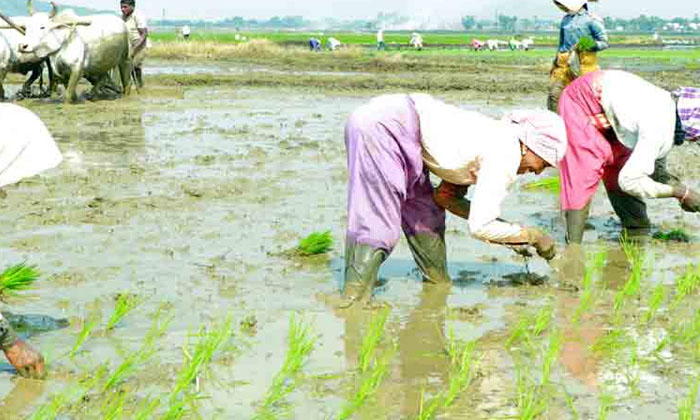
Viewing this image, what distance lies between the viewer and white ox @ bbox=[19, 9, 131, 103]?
13.4 m

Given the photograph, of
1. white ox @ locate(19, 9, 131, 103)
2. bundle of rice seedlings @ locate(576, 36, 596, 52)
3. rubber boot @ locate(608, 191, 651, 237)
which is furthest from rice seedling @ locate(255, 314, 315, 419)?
white ox @ locate(19, 9, 131, 103)

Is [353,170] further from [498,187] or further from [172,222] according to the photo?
[172,222]

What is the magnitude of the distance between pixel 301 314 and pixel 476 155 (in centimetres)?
105

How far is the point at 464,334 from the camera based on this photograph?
4605 mm

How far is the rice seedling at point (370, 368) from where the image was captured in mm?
3592

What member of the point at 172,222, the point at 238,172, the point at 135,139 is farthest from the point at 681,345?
the point at 135,139

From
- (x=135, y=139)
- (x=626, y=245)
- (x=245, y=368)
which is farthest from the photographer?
(x=135, y=139)

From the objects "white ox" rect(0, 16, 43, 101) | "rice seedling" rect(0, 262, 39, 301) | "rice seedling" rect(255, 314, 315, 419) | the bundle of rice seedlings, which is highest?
the bundle of rice seedlings

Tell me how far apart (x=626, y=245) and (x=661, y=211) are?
149 cm

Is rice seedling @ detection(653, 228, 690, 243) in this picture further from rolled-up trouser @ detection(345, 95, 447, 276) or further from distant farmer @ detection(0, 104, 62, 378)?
distant farmer @ detection(0, 104, 62, 378)

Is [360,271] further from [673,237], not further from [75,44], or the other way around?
[75,44]

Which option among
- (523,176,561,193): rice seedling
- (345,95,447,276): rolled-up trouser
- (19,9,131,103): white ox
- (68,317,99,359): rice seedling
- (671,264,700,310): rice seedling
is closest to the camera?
(68,317,99,359): rice seedling

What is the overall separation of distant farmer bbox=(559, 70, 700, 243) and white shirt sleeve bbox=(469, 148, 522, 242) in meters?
1.13

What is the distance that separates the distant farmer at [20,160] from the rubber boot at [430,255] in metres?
1.97
